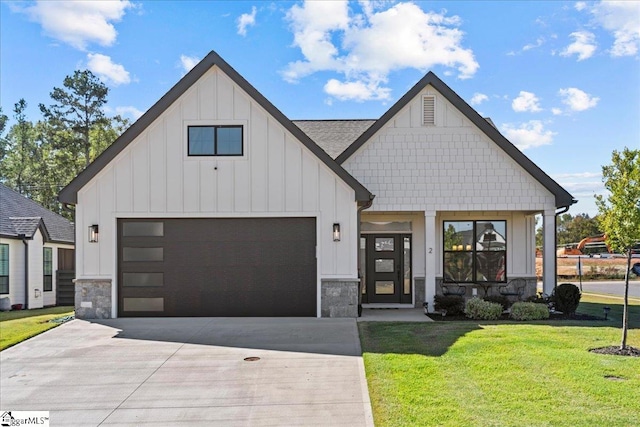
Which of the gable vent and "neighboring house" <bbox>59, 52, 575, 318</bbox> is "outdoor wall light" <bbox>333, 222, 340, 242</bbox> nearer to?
"neighboring house" <bbox>59, 52, 575, 318</bbox>

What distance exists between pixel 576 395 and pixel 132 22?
16.3m

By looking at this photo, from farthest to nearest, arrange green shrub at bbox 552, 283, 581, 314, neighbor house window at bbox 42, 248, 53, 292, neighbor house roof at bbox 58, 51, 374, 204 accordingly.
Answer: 1. neighbor house window at bbox 42, 248, 53, 292
2. green shrub at bbox 552, 283, 581, 314
3. neighbor house roof at bbox 58, 51, 374, 204

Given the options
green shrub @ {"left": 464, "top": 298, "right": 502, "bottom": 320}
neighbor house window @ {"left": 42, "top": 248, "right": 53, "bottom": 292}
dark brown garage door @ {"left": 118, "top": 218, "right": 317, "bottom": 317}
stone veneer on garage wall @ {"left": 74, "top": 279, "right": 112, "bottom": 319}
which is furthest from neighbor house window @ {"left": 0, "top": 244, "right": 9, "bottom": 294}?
green shrub @ {"left": 464, "top": 298, "right": 502, "bottom": 320}

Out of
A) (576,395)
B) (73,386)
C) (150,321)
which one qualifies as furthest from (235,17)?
(576,395)

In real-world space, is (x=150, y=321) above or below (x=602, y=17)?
below

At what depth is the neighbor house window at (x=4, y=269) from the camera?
64.1 ft

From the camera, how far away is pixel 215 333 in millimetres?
10734

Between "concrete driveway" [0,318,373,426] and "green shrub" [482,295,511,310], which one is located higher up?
"green shrub" [482,295,511,310]

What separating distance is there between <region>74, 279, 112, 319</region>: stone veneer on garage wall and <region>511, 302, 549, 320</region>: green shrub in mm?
9524

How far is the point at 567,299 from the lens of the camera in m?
13.3

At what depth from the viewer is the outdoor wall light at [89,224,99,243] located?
12.6 meters

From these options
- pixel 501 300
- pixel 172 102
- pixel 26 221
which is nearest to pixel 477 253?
pixel 501 300

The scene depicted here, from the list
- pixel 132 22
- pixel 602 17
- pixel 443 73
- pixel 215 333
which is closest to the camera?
pixel 215 333

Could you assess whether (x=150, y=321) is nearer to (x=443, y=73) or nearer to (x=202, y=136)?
(x=202, y=136)
